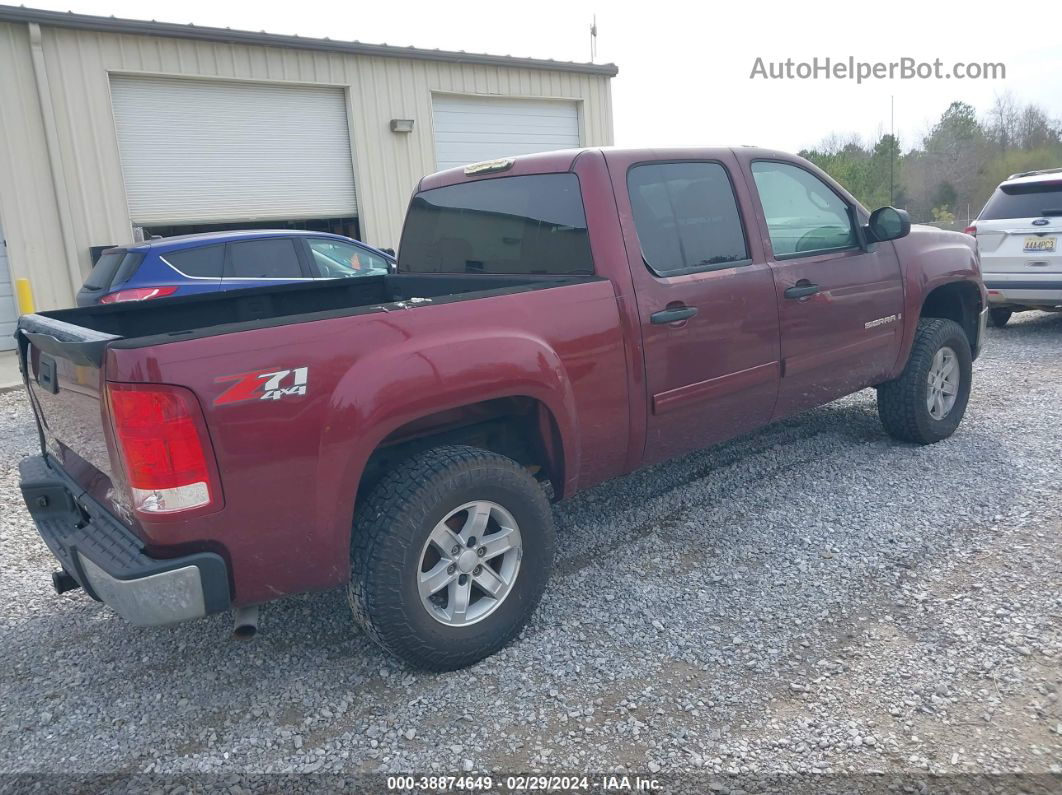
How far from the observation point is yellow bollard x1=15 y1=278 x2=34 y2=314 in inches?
424

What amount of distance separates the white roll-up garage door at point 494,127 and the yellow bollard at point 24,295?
6534 mm

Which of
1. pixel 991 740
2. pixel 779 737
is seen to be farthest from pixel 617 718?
pixel 991 740

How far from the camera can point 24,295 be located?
10.8 m

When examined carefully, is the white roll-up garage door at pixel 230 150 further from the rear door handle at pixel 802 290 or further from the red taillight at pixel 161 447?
the red taillight at pixel 161 447

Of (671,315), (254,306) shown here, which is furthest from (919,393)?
(254,306)

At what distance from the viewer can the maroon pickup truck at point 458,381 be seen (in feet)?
8.27

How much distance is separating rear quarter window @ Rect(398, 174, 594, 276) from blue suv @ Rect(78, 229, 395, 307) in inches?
160

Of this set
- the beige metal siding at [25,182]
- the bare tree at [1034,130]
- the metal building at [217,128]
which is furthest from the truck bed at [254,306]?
the bare tree at [1034,130]

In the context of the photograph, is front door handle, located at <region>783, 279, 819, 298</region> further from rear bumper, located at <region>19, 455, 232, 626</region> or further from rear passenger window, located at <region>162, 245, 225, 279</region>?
rear passenger window, located at <region>162, 245, 225, 279</region>

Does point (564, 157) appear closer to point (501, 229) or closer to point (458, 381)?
point (501, 229)

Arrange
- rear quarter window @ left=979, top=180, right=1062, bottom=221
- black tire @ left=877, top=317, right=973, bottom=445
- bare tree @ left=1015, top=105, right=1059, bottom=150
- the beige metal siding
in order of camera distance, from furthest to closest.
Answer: bare tree @ left=1015, top=105, right=1059, bottom=150 → the beige metal siding → rear quarter window @ left=979, top=180, right=1062, bottom=221 → black tire @ left=877, top=317, right=973, bottom=445

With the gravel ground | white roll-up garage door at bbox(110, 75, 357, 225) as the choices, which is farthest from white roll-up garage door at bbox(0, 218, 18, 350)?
the gravel ground

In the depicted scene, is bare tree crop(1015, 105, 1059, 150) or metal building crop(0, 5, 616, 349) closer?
metal building crop(0, 5, 616, 349)

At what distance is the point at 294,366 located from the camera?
2586 mm
